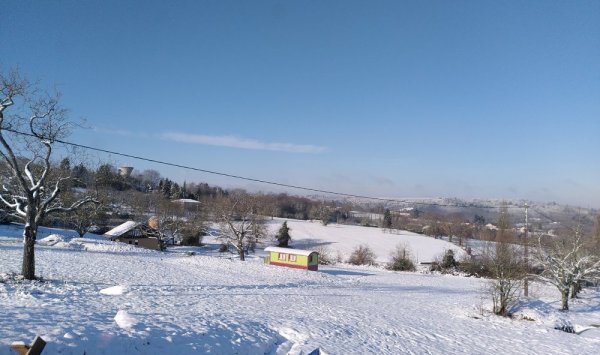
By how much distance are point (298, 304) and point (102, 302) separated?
8968 mm

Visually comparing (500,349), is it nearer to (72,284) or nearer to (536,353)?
(536,353)

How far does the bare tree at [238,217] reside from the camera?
132 feet

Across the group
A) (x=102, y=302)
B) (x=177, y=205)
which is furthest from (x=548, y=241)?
(x=177, y=205)

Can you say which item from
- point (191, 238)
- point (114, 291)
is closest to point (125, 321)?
point (114, 291)

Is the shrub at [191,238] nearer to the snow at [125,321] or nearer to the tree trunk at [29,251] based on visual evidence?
the tree trunk at [29,251]

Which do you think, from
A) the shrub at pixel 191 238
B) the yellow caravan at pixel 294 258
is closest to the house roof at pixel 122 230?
the shrub at pixel 191 238

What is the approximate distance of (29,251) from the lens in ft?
51.0

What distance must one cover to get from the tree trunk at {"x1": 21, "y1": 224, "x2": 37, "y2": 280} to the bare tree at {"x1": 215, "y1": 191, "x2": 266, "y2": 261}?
2400cm

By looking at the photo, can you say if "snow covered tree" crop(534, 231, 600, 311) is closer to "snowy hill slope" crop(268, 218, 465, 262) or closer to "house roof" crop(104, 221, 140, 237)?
"snowy hill slope" crop(268, 218, 465, 262)

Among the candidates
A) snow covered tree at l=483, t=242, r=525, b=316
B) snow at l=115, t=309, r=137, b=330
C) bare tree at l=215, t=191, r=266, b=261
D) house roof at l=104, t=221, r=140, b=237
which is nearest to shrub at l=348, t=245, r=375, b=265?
bare tree at l=215, t=191, r=266, b=261

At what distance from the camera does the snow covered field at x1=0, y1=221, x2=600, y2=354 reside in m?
9.52

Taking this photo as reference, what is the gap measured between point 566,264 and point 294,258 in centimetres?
2254

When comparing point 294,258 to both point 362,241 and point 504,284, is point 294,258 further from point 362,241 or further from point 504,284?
point 362,241

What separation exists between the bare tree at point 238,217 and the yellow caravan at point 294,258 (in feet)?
12.4
